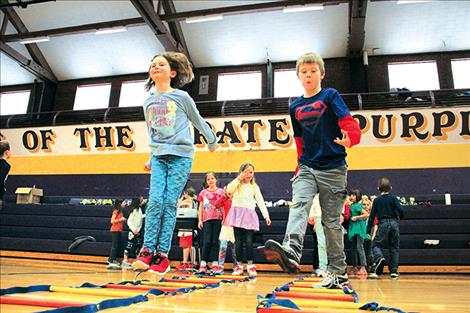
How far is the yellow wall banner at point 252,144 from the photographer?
7.55 metres

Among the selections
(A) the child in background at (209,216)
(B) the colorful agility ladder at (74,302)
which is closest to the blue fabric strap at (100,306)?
(B) the colorful agility ladder at (74,302)

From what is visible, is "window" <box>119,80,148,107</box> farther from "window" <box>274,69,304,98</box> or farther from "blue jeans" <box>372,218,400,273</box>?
"blue jeans" <box>372,218,400,273</box>

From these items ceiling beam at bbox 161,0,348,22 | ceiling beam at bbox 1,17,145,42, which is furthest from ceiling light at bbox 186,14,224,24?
ceiling beam at bbox 1,17,145,42

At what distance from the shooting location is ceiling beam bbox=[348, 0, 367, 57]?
27.0 ft

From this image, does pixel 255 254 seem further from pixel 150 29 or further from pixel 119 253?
pixel 150 29

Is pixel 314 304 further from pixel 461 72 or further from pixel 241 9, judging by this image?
pixel 461 72

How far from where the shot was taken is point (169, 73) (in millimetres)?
2133

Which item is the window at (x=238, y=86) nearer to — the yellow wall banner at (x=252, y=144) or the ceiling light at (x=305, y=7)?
the yellow wall banner at (x=252, y=144)

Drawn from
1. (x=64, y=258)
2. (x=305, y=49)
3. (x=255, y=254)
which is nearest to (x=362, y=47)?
(x=305, y=49)

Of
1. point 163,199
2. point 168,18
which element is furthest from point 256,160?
point 163,199

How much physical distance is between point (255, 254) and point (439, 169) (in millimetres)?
4488

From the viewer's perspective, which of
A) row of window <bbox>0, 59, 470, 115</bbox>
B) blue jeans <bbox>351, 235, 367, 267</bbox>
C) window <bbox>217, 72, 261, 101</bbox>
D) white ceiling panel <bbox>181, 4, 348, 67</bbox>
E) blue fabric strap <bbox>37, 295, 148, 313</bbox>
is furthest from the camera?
window <bbox>217, 72, 261, 101</bbox>

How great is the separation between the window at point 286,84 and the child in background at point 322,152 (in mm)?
8248

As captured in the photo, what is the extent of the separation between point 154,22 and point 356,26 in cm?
490
